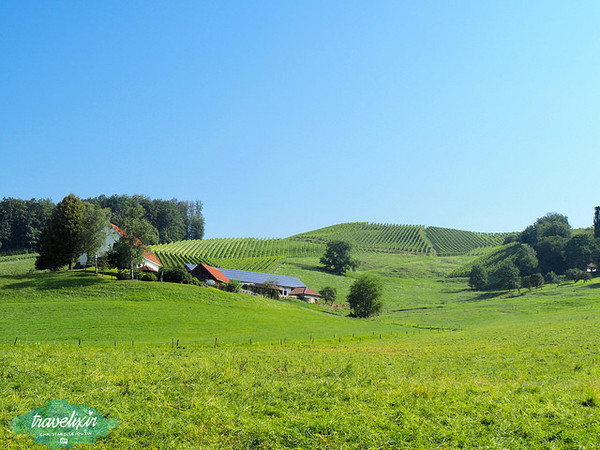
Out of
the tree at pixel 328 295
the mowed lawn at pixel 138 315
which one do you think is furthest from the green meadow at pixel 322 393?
the tree at pixel 328 295

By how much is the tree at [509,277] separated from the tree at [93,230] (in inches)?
3874

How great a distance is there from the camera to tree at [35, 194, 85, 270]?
69.2m

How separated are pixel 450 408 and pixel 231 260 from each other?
5002 inches

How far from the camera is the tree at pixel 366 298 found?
78562 mm

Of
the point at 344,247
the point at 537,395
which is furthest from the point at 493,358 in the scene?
the point at 344,247

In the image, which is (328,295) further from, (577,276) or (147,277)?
(577,276)

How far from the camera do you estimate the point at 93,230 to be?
218 ft

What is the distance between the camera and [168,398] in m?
13.1

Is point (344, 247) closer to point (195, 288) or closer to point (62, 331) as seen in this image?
point (195, 288)

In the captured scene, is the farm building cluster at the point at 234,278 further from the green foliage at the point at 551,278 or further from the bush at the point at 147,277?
the green foliage at the point at 551,278

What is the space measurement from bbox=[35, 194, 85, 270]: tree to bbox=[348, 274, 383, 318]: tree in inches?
2013

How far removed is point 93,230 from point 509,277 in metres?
101

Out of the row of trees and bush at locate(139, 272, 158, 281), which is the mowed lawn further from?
bush at locate(139, 272, 158, 281)

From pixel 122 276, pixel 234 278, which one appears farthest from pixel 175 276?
pixel 234 278
